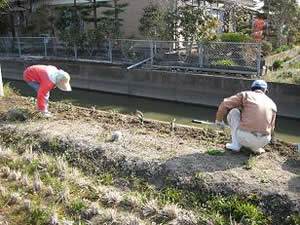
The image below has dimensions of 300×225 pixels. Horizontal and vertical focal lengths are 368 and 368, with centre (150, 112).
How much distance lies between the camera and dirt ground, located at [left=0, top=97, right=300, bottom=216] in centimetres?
400

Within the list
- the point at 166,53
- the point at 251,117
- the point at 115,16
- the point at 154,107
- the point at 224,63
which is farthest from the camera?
the point at 115,16

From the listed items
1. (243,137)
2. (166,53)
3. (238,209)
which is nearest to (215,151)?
(243,137)

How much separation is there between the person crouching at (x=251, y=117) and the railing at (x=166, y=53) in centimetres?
721

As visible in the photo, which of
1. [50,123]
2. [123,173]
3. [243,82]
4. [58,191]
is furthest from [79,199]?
[243,82]

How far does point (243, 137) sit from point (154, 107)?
25.7ft

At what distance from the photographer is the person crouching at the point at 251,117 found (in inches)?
177

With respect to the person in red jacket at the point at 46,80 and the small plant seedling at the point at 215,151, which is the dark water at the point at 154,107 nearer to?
the person in red jacket at the point at 46,80

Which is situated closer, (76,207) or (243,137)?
(76,207)

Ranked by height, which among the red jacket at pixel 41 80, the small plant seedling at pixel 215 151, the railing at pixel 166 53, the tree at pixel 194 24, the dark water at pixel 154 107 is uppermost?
the tree at pixel 194 24

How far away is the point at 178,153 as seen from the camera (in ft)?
15.9

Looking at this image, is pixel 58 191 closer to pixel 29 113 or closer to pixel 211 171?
pixel 211 171

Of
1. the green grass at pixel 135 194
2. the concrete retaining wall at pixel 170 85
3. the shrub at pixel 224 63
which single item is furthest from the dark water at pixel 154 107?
the green grass at pixel 135 194

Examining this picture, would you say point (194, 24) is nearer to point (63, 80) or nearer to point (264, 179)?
point (63, 80)

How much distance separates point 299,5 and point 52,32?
13.4 m
